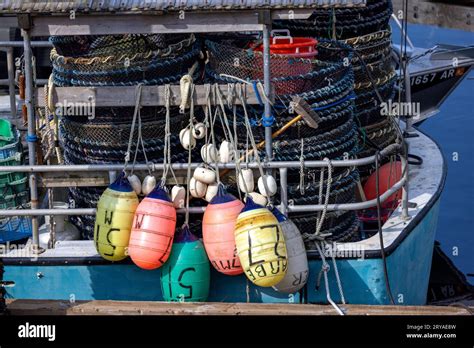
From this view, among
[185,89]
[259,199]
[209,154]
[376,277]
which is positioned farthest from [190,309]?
[185,89]

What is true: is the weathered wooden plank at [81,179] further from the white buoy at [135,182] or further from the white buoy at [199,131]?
the white buoy at [199,131]

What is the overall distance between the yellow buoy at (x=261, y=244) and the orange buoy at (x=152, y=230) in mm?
581

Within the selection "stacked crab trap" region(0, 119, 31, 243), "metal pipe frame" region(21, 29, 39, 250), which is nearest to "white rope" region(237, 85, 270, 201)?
"metal pipe frame" region(21, 29, 39, 250)

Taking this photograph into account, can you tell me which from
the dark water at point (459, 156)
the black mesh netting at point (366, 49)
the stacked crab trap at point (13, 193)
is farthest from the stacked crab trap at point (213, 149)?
the dark water at point (459, 156)

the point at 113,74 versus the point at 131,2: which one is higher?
the point at 131,2

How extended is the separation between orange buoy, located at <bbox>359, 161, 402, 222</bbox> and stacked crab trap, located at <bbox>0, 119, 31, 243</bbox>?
3292 millimetres

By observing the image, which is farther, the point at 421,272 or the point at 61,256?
the point at 421,272

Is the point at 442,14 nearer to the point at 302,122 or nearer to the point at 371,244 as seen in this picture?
the point at 302,122

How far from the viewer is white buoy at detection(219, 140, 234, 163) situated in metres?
8.77

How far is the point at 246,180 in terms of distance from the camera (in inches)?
338

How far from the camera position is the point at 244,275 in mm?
8852

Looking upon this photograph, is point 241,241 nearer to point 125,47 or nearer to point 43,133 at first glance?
point 125,47

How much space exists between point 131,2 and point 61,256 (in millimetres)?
2290
